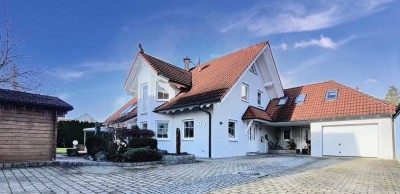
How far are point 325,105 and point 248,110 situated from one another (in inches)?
198

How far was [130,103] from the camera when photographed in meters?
28.7

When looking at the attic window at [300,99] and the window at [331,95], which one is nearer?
the window at [331,95]

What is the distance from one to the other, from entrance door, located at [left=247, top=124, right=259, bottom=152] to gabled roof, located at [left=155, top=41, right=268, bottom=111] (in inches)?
167

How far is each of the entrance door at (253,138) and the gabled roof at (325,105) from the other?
1.55 meters

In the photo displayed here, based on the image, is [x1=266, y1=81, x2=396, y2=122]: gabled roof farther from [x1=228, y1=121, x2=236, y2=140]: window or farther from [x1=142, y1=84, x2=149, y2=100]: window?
[x1=142, y1=84, x2=149, y2=100]: window

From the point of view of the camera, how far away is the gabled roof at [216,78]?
1736cm

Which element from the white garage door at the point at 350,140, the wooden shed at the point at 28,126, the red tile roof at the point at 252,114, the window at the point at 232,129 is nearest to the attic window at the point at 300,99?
the white garage door at the point at 350,140

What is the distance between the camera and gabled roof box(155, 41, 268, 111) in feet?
57.0

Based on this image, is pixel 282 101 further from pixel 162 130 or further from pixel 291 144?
pixel 162 130

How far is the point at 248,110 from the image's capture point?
19484 mm

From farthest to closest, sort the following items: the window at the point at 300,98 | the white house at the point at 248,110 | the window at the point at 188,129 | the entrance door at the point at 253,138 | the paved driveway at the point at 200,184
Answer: the window at the point at 300,98
the entrance door at the point at 253,138
the window at the point at 188,129
the white house at the point at 248,110
the paved driveway at the point at 200,184

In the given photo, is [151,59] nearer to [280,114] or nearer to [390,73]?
[280,114]

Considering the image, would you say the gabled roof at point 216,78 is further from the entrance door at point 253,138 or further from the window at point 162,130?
the entrance door at point 253,138

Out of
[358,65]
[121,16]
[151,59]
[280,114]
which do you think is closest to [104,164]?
[121,16]
